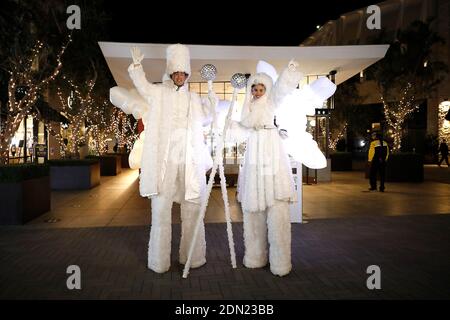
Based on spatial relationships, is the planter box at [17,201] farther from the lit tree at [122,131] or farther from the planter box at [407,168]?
the lit tree at [122,131]

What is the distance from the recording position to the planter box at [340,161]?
64.6ft

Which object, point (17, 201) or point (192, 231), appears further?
point (17, 201)

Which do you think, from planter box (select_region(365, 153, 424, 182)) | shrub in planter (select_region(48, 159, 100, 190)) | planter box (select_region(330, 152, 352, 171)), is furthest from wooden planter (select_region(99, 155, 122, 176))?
planter box (select_region(365, 153, 424, 182))

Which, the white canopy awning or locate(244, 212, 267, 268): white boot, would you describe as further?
the white canopy awning

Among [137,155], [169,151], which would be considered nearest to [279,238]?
[169,151]

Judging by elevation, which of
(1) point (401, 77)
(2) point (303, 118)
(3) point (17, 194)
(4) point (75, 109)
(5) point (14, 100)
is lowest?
(3) point (17, 194)

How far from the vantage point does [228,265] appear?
15.1ft

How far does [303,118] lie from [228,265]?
6.67ft

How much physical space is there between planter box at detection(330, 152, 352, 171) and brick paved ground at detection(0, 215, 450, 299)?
13.2m

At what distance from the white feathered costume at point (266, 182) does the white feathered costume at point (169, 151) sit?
0.50m

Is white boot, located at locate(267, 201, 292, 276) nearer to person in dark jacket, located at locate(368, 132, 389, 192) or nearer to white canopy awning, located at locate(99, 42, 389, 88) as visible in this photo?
white canopy awning, located at locate(99, 42, 389, 88)

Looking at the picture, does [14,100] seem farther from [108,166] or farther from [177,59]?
[108,166]

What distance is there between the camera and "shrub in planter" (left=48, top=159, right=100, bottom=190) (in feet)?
40.2
